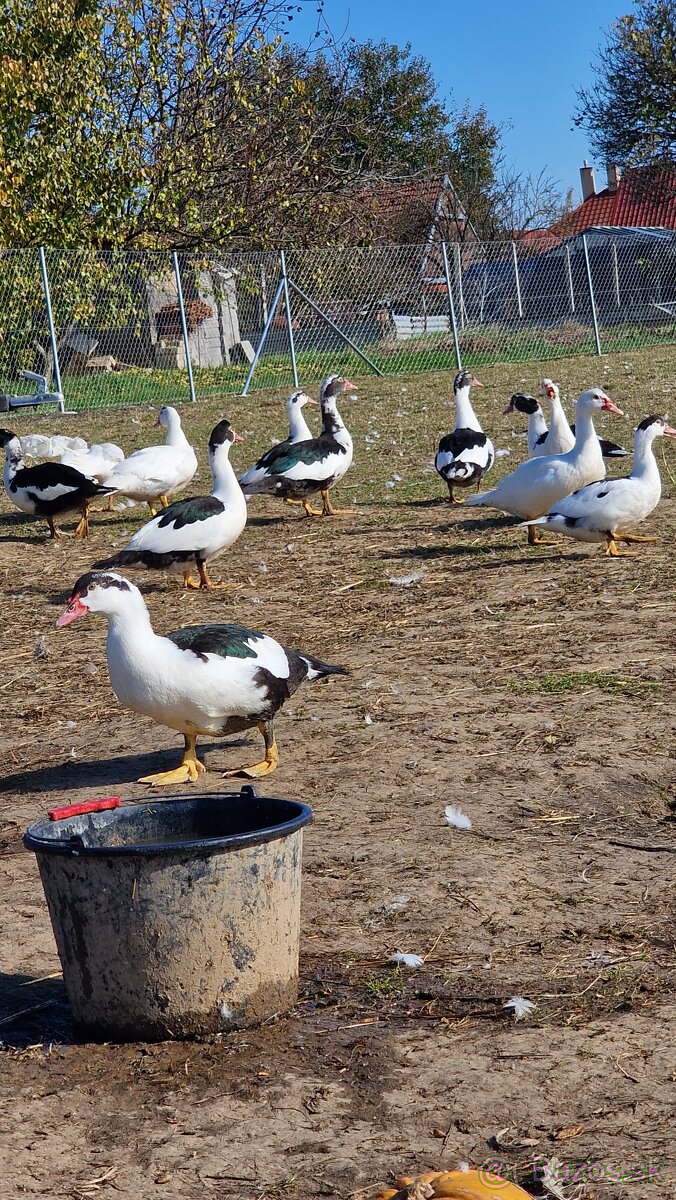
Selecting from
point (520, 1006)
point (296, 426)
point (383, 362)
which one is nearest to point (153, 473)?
point (296, 426)

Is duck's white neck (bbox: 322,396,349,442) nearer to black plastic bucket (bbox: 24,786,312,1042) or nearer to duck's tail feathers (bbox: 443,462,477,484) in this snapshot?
duck's tail feathers (bbox: 443,462,477,484)

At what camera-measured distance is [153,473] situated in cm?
1051

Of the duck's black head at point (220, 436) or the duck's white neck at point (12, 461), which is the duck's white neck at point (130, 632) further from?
the duck's white neck at point (12, 461)

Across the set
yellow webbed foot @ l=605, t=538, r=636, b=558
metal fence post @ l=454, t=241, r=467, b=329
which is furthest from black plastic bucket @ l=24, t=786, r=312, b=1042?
metal fence post @ l=454, t=241, r=467, b=329

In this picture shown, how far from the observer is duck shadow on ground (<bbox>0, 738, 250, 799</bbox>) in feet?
17.6

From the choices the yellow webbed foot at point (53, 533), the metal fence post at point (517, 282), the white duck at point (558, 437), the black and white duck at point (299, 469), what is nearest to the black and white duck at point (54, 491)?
the yellow webbed foot at point (53, 533)

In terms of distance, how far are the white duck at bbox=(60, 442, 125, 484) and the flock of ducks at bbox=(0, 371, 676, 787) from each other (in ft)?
0.06

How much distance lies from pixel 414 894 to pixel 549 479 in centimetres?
508

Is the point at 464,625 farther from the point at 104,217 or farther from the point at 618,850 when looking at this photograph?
the point at 104,217

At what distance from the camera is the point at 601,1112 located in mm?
2865

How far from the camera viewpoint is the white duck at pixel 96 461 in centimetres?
1123

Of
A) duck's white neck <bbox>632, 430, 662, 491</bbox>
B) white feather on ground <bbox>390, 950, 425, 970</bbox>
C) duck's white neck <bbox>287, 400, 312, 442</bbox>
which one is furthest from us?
duck's white neck <bbox>287, 400, 312, 442</bbox>

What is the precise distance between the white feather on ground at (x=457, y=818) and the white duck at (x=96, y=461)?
6772 millimetres

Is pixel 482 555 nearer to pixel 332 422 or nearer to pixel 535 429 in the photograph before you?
pixel 535 429
